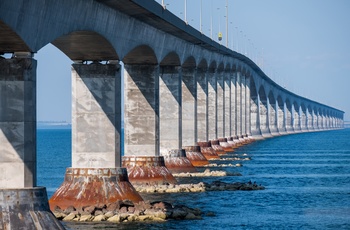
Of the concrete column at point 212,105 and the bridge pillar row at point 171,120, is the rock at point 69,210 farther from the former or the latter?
the concrete column at point 212,105

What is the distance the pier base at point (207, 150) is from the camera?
89250 mm

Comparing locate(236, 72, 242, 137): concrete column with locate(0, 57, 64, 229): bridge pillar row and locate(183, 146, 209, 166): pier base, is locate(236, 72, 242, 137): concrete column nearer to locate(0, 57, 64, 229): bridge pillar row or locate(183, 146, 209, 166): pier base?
locate(183, 146, 209, 166): pier base

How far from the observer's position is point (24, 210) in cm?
3145

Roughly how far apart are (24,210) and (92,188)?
1210 centimetres

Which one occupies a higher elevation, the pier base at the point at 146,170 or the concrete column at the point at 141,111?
the concrete column at the point at 141,111

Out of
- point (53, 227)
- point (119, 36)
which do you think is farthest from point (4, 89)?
point (119, 36)

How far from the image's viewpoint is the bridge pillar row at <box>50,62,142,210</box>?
44.4 m

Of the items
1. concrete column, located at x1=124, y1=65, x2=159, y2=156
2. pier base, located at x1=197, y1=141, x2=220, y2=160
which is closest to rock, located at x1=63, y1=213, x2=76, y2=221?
concrete column, located at x1=124, y1=65, x2=159, y2=156

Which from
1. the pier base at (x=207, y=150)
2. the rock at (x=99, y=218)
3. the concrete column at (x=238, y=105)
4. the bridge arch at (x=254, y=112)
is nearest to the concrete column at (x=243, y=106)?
the concrete column at (x=238, y=105)

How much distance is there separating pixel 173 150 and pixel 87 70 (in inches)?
941

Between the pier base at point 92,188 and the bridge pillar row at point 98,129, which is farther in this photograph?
the bridge pillar row at point 98,129

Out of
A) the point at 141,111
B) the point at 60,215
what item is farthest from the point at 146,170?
the point at 60,215

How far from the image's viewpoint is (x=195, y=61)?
264 ft

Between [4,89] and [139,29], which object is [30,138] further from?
[139,29]
